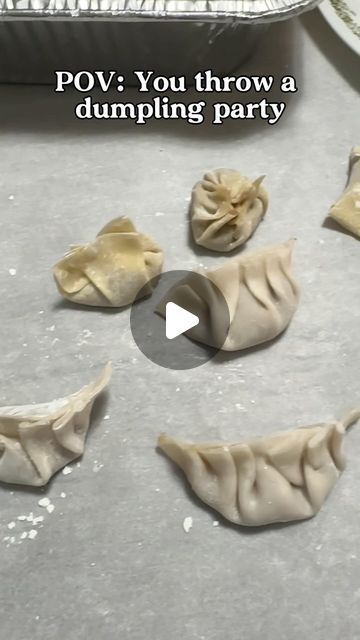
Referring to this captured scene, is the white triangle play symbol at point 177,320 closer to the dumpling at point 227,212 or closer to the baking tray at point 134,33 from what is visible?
the dumpling at point 227,212

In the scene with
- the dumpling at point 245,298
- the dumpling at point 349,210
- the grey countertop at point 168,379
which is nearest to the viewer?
the grey countertop at point 168,379

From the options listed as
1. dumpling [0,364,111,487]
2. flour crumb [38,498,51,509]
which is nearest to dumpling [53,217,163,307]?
dumpling [0,364,111,487]

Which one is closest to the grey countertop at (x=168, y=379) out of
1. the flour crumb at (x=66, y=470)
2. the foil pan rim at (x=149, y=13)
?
the flour crumb at (x=66, y=470)

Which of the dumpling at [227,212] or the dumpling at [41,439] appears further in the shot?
the dumpling at [227,212]

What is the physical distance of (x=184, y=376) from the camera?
0.99 m

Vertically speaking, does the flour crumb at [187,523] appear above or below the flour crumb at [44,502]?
below

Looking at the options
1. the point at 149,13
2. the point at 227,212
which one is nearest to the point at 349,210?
the point at 227,212

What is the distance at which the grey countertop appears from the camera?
82cm

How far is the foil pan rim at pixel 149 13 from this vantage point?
1.09 meters

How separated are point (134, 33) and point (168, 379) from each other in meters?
0.57

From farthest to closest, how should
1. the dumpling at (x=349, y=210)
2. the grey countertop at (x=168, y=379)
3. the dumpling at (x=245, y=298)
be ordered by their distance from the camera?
the dumpling at (x=349, y=210)
the dumpling at (x=245, y=298)
the grey countertop at (x=168, y=379)

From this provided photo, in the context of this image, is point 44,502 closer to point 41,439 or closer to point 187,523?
point 41,439

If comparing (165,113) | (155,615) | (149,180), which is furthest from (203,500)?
(165,113)

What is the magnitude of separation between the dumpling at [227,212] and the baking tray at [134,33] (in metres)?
0.24
